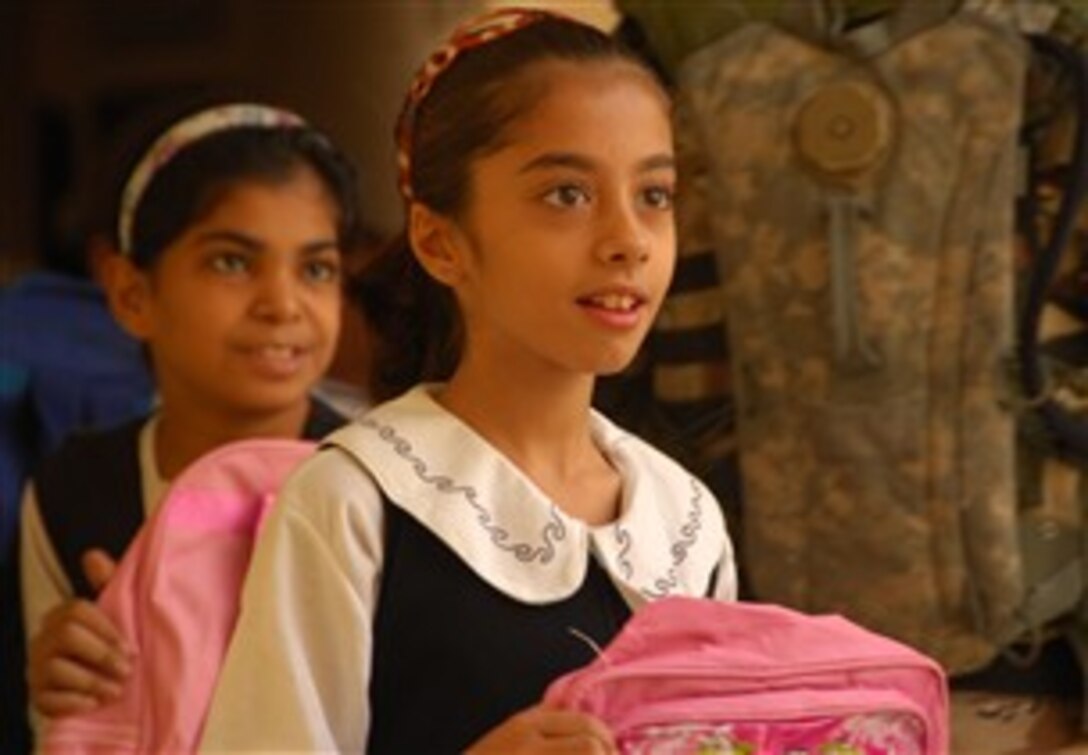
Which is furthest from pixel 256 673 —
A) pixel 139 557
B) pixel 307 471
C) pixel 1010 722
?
pixel 1010 722

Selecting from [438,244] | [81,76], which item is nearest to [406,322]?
[438,244]

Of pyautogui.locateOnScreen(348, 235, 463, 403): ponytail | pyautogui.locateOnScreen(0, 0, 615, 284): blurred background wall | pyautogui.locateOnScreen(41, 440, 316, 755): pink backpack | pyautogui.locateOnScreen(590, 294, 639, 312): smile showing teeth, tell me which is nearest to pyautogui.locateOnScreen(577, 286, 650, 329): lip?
pyautogui.locateOnScreen(590, 294, 639, 312): smile showing teeth

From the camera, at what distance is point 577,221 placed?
786mm

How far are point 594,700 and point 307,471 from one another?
16cm

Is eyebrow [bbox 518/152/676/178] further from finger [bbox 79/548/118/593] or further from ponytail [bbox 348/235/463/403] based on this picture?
finger [bbox 79/548/118/593]

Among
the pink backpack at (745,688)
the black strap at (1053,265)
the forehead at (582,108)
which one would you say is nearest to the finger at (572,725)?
the pink backpack at (745,688)

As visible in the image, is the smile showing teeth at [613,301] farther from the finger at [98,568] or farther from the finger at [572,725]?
the finger at [98,568]

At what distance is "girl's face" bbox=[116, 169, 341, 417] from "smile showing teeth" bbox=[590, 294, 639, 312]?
467 mm

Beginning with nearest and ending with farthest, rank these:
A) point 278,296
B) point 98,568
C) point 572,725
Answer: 1. point 572,725
2. point 98,568
3. point 278,296

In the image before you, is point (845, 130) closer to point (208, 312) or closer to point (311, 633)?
point (208, 312)

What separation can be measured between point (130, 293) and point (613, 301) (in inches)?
23.7

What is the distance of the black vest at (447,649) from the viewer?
78 cm

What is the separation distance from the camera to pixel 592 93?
0.81 m

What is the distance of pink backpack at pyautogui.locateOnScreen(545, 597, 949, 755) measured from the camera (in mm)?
729
